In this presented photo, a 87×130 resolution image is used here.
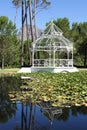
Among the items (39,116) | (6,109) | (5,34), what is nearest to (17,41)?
(5,34)

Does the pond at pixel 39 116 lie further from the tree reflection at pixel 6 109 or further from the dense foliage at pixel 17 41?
the dense foliage at pixel 17 41

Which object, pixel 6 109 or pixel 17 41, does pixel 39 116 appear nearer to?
pixel 6 109

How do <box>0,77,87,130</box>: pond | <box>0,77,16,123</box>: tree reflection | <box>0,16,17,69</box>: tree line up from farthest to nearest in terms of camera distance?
<box>0,16,17,69</box>: tree → <box>0,77,16,123</box>: tree reflection → <box>0,77,87,130</box>: pond

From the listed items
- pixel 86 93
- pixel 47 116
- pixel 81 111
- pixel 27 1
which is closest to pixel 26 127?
pixel 47 116

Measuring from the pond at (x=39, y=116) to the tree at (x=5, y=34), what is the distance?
33.3m

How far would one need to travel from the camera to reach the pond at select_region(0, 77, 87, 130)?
7746 millimetres

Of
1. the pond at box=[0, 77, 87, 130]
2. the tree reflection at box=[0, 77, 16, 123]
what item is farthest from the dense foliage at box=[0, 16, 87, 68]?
the pond at box=[0, 77, 87, 130]

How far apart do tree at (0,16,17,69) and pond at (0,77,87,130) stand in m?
33.3

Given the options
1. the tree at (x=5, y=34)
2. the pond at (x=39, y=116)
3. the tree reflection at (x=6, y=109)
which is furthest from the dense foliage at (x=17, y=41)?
the pond at (x=39, y=116)

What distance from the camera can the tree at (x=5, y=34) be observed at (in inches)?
1751

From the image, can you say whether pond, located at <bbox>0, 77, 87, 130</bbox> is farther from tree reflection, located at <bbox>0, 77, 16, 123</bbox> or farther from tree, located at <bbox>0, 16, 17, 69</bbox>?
tree, located at <bbox>0, 16, 17, 69</bbox>

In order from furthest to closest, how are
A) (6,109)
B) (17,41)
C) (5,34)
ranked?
(17,41) → (5,34) → (6,109)

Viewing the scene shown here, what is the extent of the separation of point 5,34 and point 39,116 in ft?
124

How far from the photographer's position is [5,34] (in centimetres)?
4616
